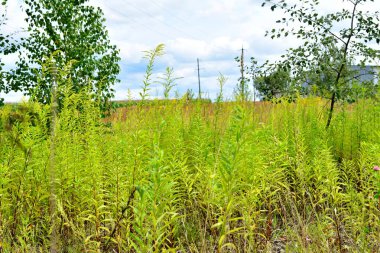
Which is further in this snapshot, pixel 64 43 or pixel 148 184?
pixel 64 43

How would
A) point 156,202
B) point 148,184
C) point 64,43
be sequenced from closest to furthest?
point 156,202, point 148,184, point 64,43

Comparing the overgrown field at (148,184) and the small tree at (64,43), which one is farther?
the small tree at (64,43)

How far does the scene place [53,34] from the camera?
8438mm

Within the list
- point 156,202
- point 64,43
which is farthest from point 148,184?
point 64,43

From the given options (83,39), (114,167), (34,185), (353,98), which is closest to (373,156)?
(114,167)

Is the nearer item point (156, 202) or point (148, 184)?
point (156, 202)

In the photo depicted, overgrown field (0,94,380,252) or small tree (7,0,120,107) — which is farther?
small tree (7,0,120,107)

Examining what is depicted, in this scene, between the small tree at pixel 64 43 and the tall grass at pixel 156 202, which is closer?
the tall grass at pixel 156 202

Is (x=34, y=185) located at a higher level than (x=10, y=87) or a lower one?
lower

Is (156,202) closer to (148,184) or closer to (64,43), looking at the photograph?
(148,184)

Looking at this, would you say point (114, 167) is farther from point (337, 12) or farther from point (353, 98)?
point (337, 12)

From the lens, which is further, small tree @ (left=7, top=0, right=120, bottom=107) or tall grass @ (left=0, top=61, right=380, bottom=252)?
small tree @ (left=7, top=0, right=120, bottom=107)

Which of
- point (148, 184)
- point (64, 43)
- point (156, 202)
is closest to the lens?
point (156, 202)

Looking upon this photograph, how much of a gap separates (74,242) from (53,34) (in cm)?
540
